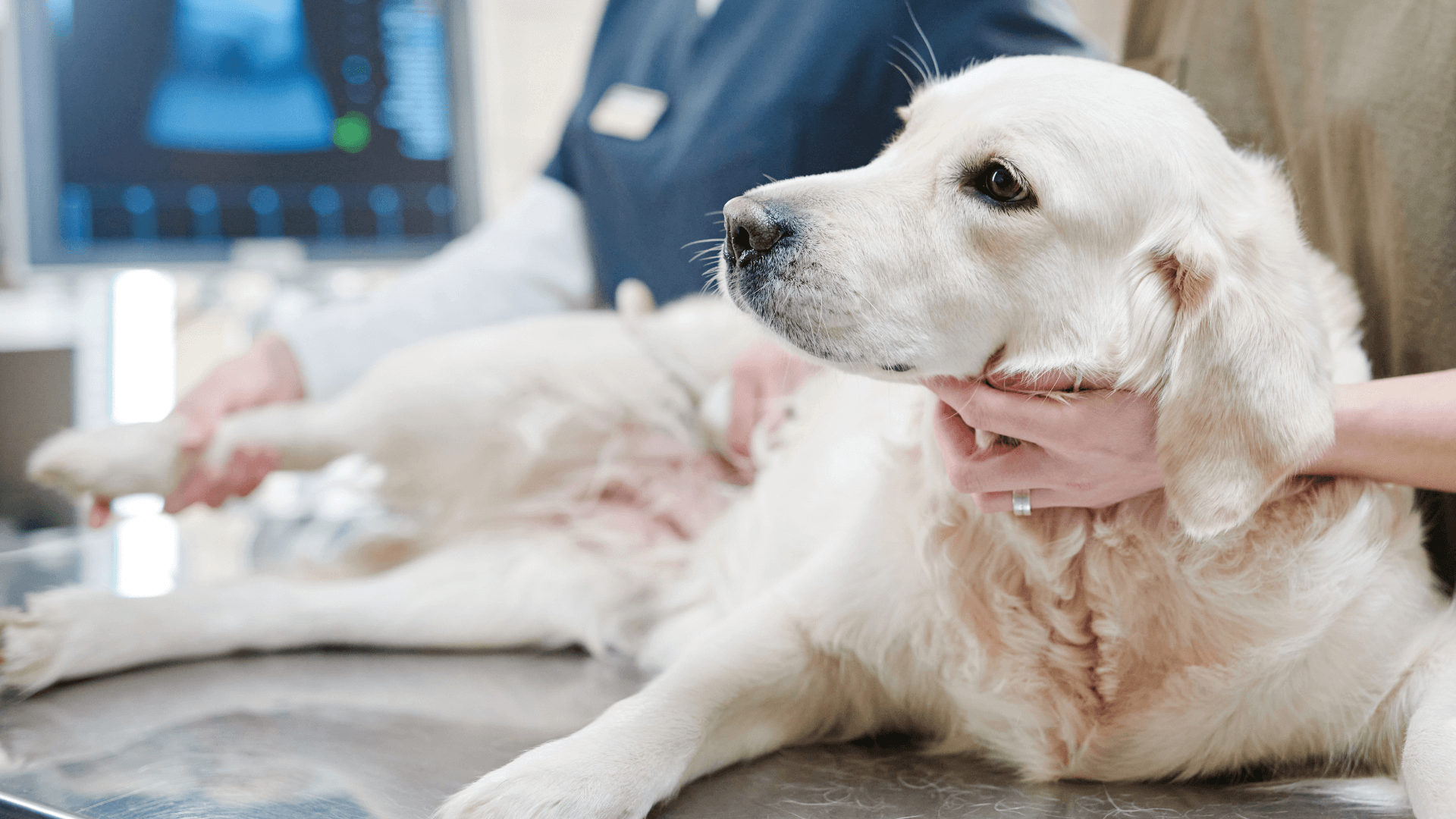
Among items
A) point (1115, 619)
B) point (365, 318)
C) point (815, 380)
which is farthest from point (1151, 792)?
point (365, 318)

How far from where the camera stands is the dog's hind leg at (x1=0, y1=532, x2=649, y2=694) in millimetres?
919

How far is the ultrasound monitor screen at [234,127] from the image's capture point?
8.25 feet

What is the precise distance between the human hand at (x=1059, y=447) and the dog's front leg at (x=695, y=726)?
20 centimetres

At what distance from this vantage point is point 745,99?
1.38m

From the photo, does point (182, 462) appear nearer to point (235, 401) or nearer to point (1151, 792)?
point (235, 401)

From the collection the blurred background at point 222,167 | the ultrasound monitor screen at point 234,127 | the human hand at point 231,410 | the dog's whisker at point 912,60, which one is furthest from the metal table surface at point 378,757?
the ultrasound monitor screen at point 234,127

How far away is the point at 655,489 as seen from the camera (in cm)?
127

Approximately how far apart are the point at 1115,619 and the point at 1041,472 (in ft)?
0.41

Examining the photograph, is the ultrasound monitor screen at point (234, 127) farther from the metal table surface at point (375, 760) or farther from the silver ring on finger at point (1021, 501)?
the silver ring on finger at point (1021, 501)

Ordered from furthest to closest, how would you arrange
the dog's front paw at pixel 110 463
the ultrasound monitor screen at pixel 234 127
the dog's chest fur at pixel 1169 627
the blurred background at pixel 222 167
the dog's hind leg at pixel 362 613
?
the ultrasound monitor screen at pixel 234 127 → the blurred background at pixel 222 167 → the dog's front paw at pixel 110 463 → the dog's hind leg at pixel 362 613 → the dog's chest fur at pixel 1169 627

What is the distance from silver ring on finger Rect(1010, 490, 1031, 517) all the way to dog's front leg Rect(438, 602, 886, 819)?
0.63ft

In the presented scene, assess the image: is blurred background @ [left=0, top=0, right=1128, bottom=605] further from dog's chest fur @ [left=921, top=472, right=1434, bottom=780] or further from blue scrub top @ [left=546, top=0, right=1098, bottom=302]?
dog's chest fur @ [left=921, top=472, right=1434, bottom=780]

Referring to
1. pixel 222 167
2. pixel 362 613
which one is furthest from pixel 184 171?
pixel 362 613

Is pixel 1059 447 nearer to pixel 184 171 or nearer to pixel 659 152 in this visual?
pixel 659 152
